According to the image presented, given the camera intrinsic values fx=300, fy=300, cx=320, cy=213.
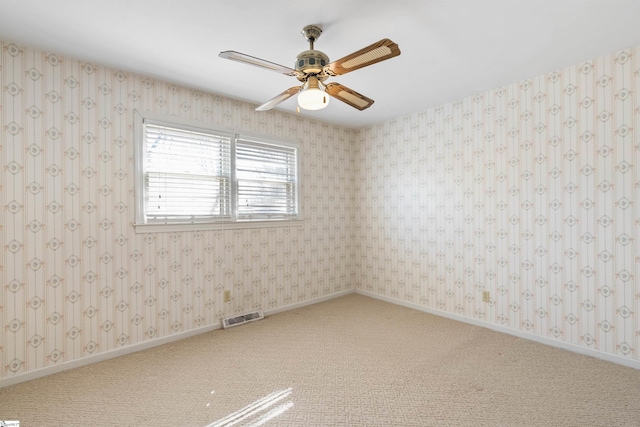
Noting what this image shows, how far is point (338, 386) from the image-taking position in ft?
7.13

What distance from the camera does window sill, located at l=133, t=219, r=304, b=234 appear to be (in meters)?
2.81

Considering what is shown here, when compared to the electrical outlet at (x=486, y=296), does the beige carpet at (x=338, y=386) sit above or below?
below

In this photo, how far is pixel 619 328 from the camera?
2.43 metres

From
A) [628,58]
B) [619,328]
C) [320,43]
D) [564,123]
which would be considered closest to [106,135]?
[320,43]

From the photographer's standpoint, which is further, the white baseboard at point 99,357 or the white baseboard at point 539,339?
the white baseboard at point 539,339

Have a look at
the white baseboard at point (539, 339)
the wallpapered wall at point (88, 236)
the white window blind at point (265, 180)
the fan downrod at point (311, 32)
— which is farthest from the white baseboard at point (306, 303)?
the fan downrod at point (311, 32)

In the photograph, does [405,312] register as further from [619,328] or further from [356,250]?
[619,328]

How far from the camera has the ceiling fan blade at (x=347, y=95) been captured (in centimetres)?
215

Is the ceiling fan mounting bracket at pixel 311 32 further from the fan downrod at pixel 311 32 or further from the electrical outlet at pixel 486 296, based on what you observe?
Answer: the electrical outlet at pixel 486 296

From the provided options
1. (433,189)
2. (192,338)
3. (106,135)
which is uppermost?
(106,135)

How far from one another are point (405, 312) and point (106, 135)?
12.1 ft

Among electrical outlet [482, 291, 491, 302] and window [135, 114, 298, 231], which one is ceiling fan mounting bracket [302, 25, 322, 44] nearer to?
window [135, 114, 298, 231]

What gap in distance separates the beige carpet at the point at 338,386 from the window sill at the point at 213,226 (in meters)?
1.11

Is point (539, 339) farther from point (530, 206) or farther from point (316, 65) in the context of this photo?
point (316, 65)
